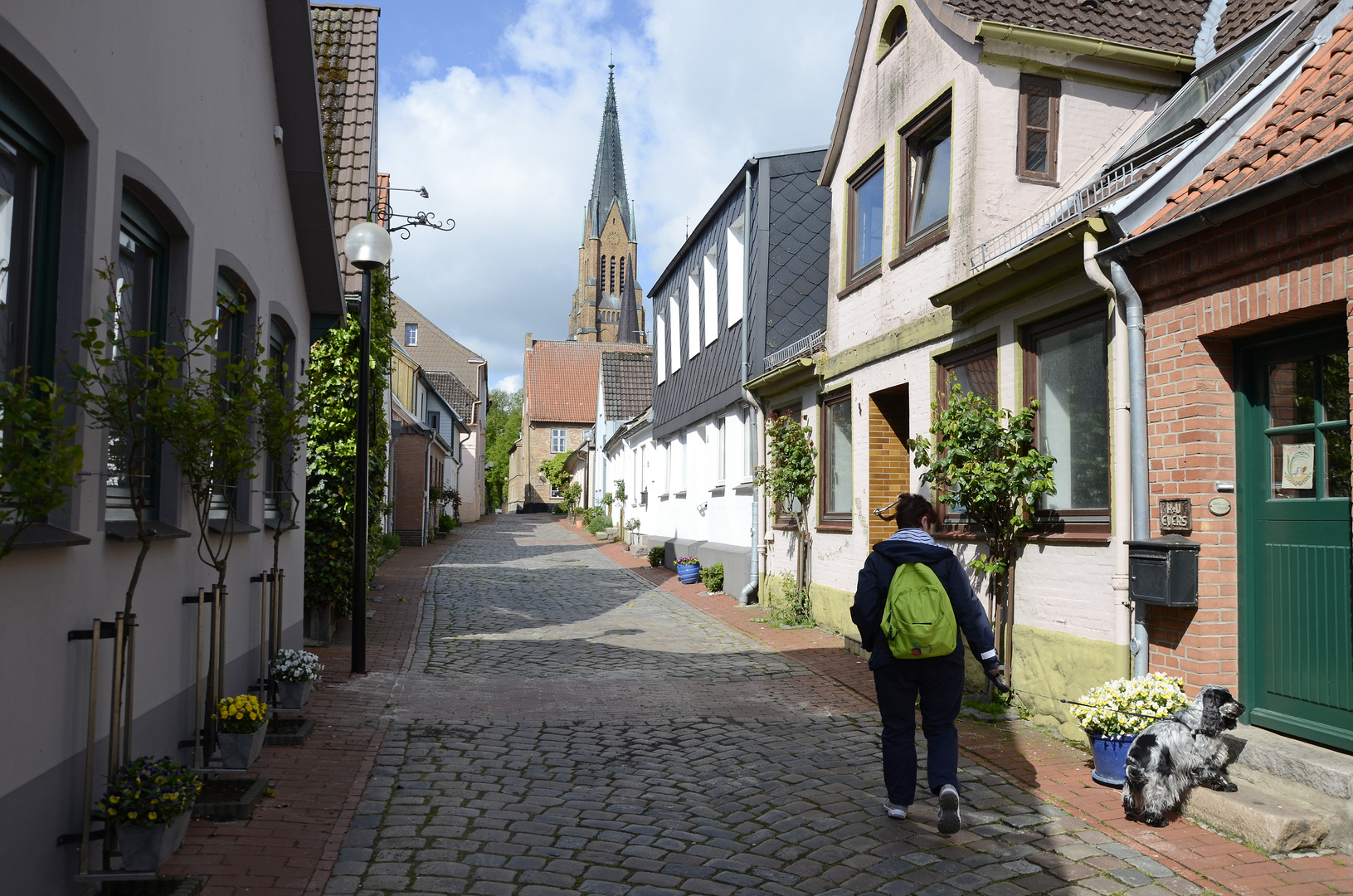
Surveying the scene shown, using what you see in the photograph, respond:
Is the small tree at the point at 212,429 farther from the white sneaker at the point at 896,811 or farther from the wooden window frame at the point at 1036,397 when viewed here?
the wooden window frame at the point at 1036,397

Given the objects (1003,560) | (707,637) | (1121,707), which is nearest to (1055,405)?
(1003,560)

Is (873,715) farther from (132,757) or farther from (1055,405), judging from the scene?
(132,757)

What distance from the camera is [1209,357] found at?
237 inches

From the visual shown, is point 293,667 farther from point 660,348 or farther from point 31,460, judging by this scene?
point 660,348

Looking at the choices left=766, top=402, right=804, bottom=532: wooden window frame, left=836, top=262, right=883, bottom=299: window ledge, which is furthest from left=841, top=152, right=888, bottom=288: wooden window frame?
left=766, top=402, right=804, bottom=532: wooden window frame

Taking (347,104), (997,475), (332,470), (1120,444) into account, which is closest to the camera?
(1120,444)

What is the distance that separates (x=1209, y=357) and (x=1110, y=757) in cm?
234

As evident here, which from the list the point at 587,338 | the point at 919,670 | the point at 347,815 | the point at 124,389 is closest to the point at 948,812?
the point at 919,670

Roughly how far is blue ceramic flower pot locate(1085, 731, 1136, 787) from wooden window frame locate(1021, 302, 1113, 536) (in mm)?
1478

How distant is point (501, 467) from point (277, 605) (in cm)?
6820

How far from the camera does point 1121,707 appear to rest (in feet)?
19.2

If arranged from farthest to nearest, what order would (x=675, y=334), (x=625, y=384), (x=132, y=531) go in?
(x=625, y=384) → (x=675, y=334) → (x=132, y=531)

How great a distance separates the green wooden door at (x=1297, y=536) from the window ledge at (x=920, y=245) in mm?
3701

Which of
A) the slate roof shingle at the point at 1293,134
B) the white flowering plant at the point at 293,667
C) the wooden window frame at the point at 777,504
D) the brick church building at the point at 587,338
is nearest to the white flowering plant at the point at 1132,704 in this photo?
the slate roof shingle at the point at 1293,134
